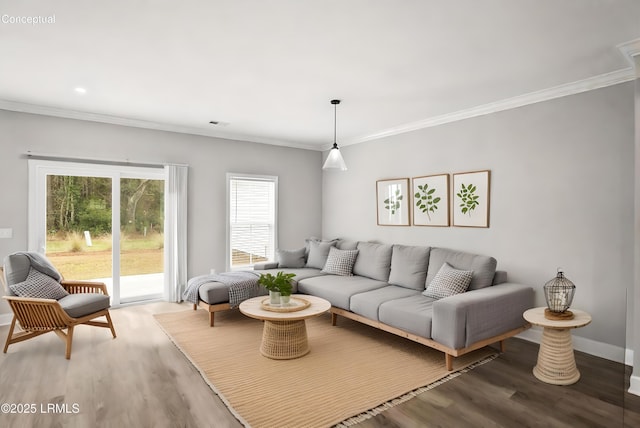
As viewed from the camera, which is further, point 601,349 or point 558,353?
point 601,349

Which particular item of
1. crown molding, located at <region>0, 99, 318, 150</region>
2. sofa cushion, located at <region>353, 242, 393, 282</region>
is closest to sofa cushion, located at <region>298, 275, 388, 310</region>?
sofa cushion, located at <region>353, 242, 393, 282</region>

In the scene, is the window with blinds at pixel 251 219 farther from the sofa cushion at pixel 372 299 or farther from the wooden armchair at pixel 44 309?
the sofa cushion at pixel 372 299

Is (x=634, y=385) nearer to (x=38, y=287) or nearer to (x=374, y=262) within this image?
(x=374, y=262)

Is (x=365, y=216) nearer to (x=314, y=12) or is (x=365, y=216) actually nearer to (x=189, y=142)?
(x=189, y=142)

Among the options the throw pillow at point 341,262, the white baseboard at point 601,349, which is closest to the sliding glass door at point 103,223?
the throw pillow at point 341,262

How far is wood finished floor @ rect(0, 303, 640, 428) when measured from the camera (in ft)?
7.91

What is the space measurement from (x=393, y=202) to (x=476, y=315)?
2495mm

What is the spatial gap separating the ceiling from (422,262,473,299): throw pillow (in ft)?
6.16

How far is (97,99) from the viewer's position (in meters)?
4.19

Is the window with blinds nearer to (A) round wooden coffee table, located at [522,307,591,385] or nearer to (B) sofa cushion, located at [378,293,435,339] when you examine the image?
(B) sofa cushion, located at [378,293,435,339]

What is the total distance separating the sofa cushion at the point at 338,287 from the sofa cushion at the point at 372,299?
131 millimetres

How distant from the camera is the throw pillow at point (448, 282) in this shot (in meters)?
3.80

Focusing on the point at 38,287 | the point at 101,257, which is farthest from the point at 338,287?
the point at 101,257

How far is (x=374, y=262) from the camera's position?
5066mm
